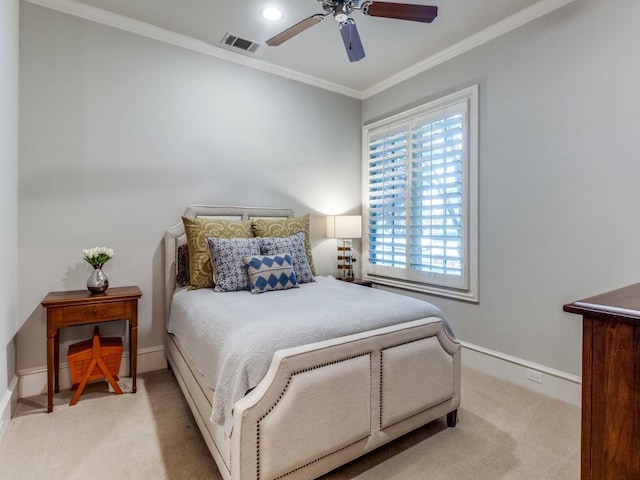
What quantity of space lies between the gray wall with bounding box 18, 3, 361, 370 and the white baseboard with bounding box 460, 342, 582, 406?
228 cm

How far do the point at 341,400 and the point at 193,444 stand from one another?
38.1 inches

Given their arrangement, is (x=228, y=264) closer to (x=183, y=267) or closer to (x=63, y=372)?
(x=183, y=267)

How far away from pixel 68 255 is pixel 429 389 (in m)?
2.75

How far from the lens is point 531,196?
2662 mm

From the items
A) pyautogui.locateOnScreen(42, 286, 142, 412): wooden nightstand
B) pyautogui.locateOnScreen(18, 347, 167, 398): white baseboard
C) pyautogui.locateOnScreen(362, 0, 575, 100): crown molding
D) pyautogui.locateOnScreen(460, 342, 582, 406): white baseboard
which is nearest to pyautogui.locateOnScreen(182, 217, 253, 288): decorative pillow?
pyautogui.locateOnScreen(42, 286, 142, 412): wooden nightstand

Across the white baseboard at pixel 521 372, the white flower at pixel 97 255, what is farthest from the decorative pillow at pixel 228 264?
the white baseboard at pixel 521 372

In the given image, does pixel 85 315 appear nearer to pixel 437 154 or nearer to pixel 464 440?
pixel 464 440

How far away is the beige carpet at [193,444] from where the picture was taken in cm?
172

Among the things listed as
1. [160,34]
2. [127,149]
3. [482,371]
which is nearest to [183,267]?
[127,149]

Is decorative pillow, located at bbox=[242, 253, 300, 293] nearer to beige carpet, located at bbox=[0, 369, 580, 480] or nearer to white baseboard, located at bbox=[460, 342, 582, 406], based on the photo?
beige carpet, located at bbox=[0, 369, 580, 480]

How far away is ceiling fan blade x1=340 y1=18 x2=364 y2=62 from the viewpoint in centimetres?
220

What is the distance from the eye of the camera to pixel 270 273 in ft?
8.52

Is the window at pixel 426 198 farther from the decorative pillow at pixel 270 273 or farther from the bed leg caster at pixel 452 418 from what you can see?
the decorative pillow at pixel 270 273

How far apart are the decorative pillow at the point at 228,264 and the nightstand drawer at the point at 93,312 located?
0.68m
